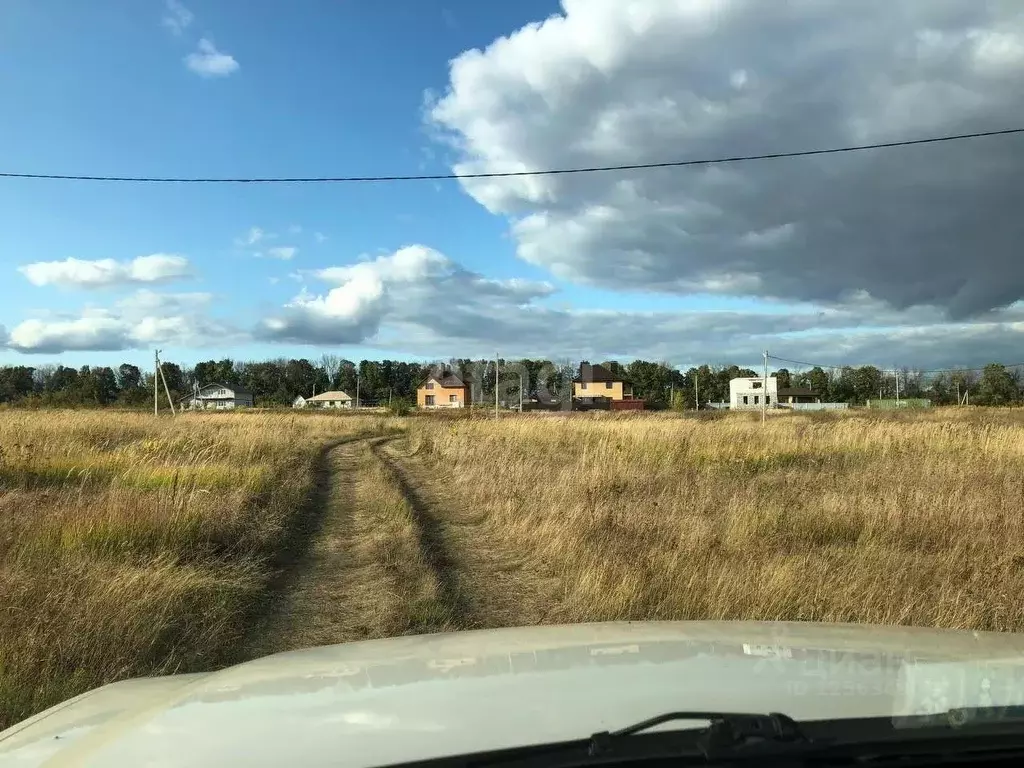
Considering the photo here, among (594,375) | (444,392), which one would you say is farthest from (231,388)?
(594,375)

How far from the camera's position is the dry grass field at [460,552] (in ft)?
17.1

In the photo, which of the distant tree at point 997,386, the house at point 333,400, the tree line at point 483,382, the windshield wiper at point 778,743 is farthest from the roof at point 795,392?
the windshield wiper at point 778,743

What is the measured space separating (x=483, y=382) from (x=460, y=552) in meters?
80.1

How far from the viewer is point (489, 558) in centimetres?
821

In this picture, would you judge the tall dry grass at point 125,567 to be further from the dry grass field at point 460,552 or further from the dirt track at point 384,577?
the dirt track at point 384,577

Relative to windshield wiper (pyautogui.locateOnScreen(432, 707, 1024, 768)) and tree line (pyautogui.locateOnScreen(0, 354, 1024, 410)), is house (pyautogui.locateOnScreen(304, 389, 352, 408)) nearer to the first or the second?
tree line (pyautogui.locateOnScreen(0, 354, 1024, 410))

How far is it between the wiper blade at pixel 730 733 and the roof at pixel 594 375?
4182 inches

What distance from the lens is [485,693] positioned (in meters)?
2.28

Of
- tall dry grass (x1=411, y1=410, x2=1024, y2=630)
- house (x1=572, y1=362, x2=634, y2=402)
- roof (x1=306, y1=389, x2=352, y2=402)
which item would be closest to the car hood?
tall dry grass (x1=411, y1=410, x2=1024, y2=630)

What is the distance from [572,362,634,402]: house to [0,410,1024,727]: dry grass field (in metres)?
90.9

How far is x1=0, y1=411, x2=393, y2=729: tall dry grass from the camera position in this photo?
14.7 feet

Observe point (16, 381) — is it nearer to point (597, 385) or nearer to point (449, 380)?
point (449, 380)

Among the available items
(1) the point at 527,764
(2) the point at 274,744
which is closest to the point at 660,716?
(1) the point at 527,764

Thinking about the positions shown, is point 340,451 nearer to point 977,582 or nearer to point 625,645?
point 977,582
